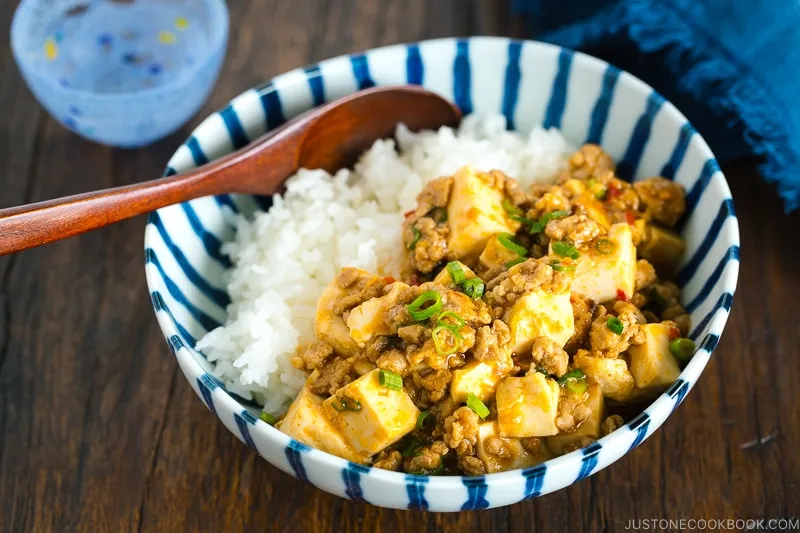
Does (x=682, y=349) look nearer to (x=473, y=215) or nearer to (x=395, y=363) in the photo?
(x=473, y=215)

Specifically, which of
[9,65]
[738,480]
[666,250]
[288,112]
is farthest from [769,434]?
[9,65]

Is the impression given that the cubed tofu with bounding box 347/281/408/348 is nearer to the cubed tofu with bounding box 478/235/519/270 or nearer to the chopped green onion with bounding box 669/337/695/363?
the cubed tofu with bounding box 478/235/519/270

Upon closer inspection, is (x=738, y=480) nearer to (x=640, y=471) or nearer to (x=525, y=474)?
(x=640, y=471)

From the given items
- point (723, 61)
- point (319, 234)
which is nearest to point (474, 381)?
point (319, 234)

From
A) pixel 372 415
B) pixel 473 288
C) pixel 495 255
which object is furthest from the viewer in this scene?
pixel 495 255

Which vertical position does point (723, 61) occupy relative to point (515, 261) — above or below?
above

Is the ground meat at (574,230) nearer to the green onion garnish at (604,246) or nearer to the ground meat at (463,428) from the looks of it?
the green onion garnish at (604,246)
